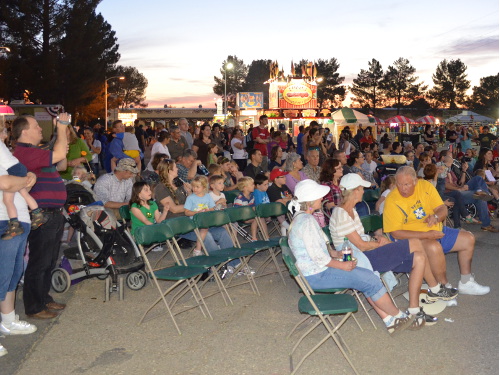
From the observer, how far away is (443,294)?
5562mm

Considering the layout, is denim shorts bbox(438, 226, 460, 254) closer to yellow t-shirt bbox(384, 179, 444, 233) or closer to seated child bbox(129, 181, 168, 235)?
yellow t-shirt bbox(384, 179, 444, 233)

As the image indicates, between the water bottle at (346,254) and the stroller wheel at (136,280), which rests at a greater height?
the water bottle at (346,254)

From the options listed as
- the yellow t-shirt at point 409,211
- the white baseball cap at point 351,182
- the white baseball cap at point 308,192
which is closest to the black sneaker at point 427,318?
the yellow t-shirt at point 409,211

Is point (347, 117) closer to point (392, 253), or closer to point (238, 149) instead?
point (238, 149)

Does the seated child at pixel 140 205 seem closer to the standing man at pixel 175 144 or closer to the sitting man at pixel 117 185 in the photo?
the sitting man at pixel 117 185

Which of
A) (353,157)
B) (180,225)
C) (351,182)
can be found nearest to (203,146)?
(353,157)

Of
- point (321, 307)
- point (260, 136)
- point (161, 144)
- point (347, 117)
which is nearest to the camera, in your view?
point (321, 307)

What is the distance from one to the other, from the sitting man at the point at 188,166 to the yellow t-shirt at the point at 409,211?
11.8 feet

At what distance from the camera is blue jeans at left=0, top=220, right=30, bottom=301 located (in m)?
4.69

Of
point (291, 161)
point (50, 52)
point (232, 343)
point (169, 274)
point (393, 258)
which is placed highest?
point (50, 52)

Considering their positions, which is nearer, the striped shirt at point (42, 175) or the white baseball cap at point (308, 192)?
the white baseball cap at point (308, 192)

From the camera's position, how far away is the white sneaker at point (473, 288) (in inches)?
238

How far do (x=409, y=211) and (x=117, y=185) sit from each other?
371 centimetres

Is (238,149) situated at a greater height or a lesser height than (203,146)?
lesser
